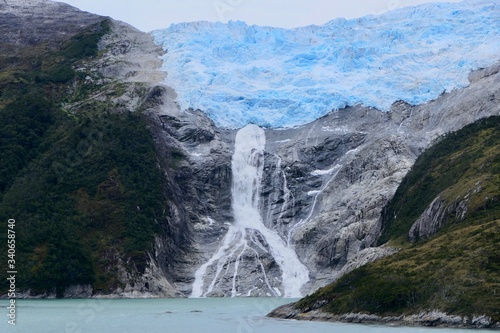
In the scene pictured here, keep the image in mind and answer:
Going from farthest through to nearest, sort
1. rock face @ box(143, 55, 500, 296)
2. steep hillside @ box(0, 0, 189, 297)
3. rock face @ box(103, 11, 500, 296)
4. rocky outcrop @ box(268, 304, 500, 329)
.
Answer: rock face @ box(143, 55, 500, 296), rock face @ box(103, 11, 500, 296), steep hillside @ box(0, 0, 189, 297), rocky outcrop @ box(268, 304, 500, 329)

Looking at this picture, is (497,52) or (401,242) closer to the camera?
(401,242)

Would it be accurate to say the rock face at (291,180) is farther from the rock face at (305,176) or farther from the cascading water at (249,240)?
the cascading water at (249,240)

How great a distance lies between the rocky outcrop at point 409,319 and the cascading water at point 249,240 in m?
36.1

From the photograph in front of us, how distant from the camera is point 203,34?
161 m

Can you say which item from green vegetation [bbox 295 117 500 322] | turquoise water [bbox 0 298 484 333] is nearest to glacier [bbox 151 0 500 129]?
green vegetation [bbox 295 117 500 322]

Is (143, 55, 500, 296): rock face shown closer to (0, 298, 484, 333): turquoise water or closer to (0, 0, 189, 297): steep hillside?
(0, 0, 189, 297): steep hillside

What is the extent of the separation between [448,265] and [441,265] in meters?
0.75

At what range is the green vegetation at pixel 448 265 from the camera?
179 feet

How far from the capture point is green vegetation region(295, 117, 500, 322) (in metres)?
54.7

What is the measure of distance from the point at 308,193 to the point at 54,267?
143ft

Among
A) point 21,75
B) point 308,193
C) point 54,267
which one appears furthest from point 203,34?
point 54,267

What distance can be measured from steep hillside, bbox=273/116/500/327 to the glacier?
42.5 metres

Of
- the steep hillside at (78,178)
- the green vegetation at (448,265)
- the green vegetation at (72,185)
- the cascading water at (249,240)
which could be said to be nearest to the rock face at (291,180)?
the cascading water at (249,240)

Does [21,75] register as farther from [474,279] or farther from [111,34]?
[474,279]
